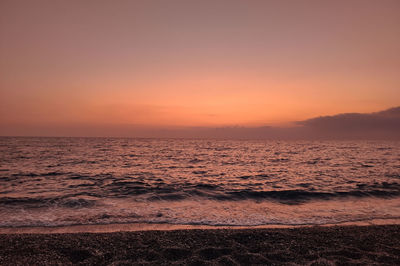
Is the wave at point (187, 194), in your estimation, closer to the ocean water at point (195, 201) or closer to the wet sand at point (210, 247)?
the ocean water at point (195, 201)

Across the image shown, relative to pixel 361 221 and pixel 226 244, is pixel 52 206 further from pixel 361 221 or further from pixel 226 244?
pixel 361 221

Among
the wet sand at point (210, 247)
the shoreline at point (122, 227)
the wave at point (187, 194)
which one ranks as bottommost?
the wave at point (187, 194)

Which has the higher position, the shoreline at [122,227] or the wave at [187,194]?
the shoreline at [122,227]

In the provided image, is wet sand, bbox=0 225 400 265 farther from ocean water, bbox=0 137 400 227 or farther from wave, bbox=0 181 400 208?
wave, bbox=0 181 400 208

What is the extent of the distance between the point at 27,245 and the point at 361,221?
10.8 meters

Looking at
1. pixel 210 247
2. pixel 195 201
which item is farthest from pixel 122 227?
pixel 195 201

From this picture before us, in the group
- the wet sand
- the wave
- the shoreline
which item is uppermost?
the wet sand

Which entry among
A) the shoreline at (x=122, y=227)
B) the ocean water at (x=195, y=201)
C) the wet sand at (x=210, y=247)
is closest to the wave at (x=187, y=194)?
the ocean water at (x=195, y=201)

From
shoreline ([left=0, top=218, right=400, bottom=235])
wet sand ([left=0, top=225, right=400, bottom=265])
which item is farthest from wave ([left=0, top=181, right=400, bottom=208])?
wet sand ([left=0, top=225, right=400, bottom=265])

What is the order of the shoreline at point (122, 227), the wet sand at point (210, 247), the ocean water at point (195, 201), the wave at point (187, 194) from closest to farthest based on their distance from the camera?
1. the wet sand at point (210, 247)
2. the shoreline at point (122, 227)
3. the ocean water at point (195, 201)
4. the wave at point (187, 194)

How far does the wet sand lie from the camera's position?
5076mm

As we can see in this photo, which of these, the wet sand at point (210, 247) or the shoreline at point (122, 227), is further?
the shoreline at point (122, 227)

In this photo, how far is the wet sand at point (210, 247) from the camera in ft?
16.7

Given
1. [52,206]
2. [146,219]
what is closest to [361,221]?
[146,219]
